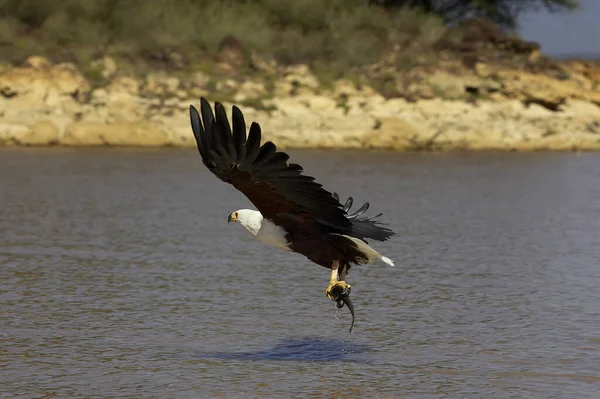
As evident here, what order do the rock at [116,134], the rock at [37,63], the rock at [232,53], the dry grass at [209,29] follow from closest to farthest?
the rock at [116,134], the rock at [37,63], the dry grass at [209,29], the rock at [232,53]

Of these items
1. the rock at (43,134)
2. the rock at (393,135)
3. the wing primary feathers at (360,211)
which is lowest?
the wing primary feathers at (360,211)

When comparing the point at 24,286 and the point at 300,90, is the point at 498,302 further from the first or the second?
the point at 300,90

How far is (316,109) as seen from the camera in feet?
83.7

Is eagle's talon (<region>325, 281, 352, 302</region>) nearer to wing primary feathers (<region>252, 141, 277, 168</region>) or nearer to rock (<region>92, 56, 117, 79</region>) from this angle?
wing primary feathers (<region>252, 141, 277, 168</region>)

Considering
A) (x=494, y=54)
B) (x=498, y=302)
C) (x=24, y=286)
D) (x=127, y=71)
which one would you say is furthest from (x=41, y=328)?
(x=494, y=54)

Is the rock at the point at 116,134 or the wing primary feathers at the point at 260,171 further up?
the rock at the point at 116,134

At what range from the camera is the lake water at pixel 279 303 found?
21.6 ft

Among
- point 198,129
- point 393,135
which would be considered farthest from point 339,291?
point 393,135

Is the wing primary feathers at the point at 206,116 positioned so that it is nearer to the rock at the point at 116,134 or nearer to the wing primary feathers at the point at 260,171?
the wing primary feathers at the point at 260,171

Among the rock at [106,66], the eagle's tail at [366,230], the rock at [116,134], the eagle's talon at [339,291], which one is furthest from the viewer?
the rock at [106,66]

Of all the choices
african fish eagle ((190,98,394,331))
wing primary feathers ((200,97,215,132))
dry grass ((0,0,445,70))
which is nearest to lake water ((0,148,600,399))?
african fish eagle ((190,98,394,331))

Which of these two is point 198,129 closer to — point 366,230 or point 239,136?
point 239,136

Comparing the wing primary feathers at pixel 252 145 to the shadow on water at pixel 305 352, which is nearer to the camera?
the wing primary feathers at pixel 252 145

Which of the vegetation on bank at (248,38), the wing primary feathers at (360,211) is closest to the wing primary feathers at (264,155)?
the wing primary feathers at (360,211)
